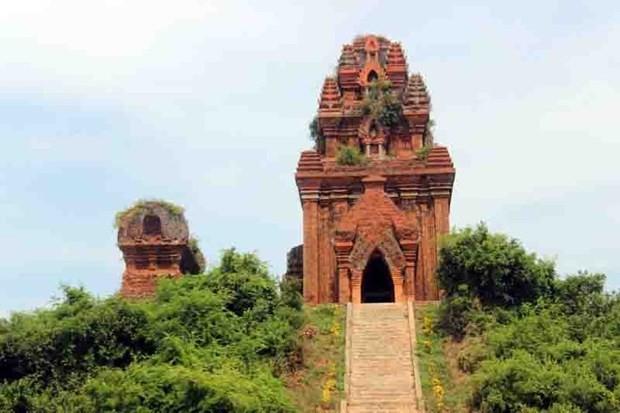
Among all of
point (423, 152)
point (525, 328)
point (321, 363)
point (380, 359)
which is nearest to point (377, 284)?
point (423, 152)

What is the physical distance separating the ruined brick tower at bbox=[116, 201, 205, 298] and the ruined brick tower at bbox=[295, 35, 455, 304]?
4.72m

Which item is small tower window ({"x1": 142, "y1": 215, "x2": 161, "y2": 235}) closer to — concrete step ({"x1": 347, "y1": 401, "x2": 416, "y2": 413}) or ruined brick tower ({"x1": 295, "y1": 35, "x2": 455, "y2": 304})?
ruined brick tower ({"x1": 295, "y1": 35, "x2": 455, "y2": 304})

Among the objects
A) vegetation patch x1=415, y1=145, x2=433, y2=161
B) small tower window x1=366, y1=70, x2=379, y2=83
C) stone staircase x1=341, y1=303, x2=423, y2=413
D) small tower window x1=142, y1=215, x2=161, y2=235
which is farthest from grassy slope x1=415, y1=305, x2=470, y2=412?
small tower window x1=366, y1=70, x2=379, y2=83

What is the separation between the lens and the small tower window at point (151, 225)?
130ft

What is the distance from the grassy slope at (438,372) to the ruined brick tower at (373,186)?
15.6ft

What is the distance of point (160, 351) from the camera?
25.5m

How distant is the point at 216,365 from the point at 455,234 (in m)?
8.46

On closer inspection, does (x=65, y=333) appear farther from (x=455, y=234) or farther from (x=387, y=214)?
(x=387, y=214)

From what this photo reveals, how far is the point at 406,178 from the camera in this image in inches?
1522

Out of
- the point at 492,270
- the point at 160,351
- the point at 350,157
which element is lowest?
the point at 160,351

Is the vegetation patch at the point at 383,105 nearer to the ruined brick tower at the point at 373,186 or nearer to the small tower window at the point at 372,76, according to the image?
the ruined brick tower at the point at 373,186

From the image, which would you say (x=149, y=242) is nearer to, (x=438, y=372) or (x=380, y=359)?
(x=380, y=359)

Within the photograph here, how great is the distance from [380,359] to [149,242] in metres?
14.4

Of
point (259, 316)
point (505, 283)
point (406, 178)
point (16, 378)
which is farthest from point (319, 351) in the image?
point (406, 178)
